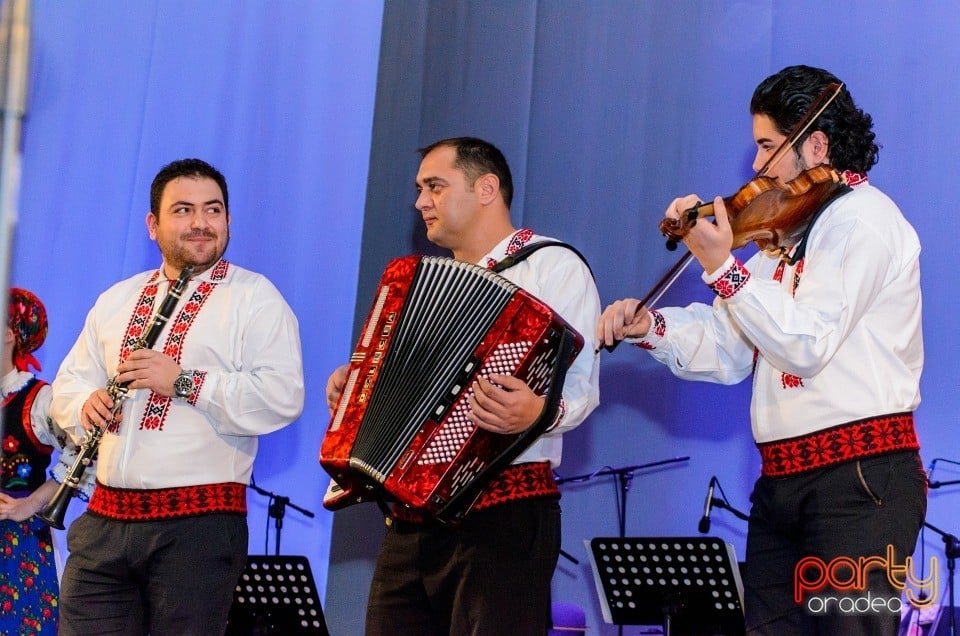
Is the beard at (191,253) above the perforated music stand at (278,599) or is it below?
above

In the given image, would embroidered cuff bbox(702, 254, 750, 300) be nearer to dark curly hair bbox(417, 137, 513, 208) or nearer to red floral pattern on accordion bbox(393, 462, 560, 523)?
red floral pattern on accordion bbox(393, 462, 560, 523)

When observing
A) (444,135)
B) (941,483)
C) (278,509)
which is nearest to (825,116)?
(941,483)

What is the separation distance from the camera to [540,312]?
2.58 m

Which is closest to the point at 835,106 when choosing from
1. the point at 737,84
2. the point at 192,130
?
the point at 737,84

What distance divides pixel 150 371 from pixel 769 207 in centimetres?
170

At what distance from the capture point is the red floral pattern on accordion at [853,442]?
8.00ft

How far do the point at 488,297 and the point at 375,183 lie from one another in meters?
2.94

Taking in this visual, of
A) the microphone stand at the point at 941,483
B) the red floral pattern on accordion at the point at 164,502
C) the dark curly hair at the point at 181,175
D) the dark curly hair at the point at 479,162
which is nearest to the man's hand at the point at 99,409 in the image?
the red floral pattern on accordion at the point at 164,502

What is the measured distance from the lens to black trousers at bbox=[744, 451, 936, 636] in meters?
2.37

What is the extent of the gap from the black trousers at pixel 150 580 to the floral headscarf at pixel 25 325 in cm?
92

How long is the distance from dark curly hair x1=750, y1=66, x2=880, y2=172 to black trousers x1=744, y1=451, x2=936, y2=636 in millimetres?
731

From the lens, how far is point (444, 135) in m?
5.45

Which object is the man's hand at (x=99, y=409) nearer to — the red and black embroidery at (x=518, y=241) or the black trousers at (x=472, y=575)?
the black trousers at (x=472, y=575)

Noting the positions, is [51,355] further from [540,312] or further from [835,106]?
[835,106]
